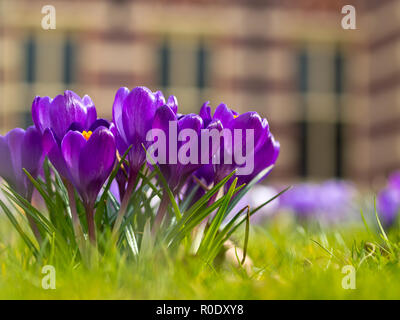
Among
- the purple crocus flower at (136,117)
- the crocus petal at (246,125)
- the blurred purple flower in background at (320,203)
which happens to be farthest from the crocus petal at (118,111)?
the blurred purple flower in background at (320,203)

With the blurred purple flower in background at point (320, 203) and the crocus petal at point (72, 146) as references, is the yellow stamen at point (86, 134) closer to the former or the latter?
the crocus petal at point (72, 146)

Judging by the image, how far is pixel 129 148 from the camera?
0.53 meters

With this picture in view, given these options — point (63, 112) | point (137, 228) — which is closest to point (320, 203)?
point (137, 228)

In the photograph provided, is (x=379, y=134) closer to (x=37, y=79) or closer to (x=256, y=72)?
(x=256, y=72)

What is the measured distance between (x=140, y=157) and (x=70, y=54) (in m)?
6.79

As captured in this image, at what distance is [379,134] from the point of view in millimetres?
7445

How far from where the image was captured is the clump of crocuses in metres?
0.53

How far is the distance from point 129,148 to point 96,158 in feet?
0.10

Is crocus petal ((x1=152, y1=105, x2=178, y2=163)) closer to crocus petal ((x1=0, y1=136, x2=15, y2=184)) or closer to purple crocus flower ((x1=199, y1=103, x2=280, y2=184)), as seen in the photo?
purple crocus flower ((x1=199, y1=103, x2=280, y2=184))

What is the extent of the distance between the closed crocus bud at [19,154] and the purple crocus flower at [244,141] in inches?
7.0

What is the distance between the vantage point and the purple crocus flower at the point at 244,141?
0.57m

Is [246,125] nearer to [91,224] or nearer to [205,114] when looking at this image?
[205,114]

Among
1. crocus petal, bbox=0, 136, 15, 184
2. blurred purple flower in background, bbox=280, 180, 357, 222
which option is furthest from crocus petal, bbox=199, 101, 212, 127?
blurred purple flower in background, bbox=280, 180, 357, 222
